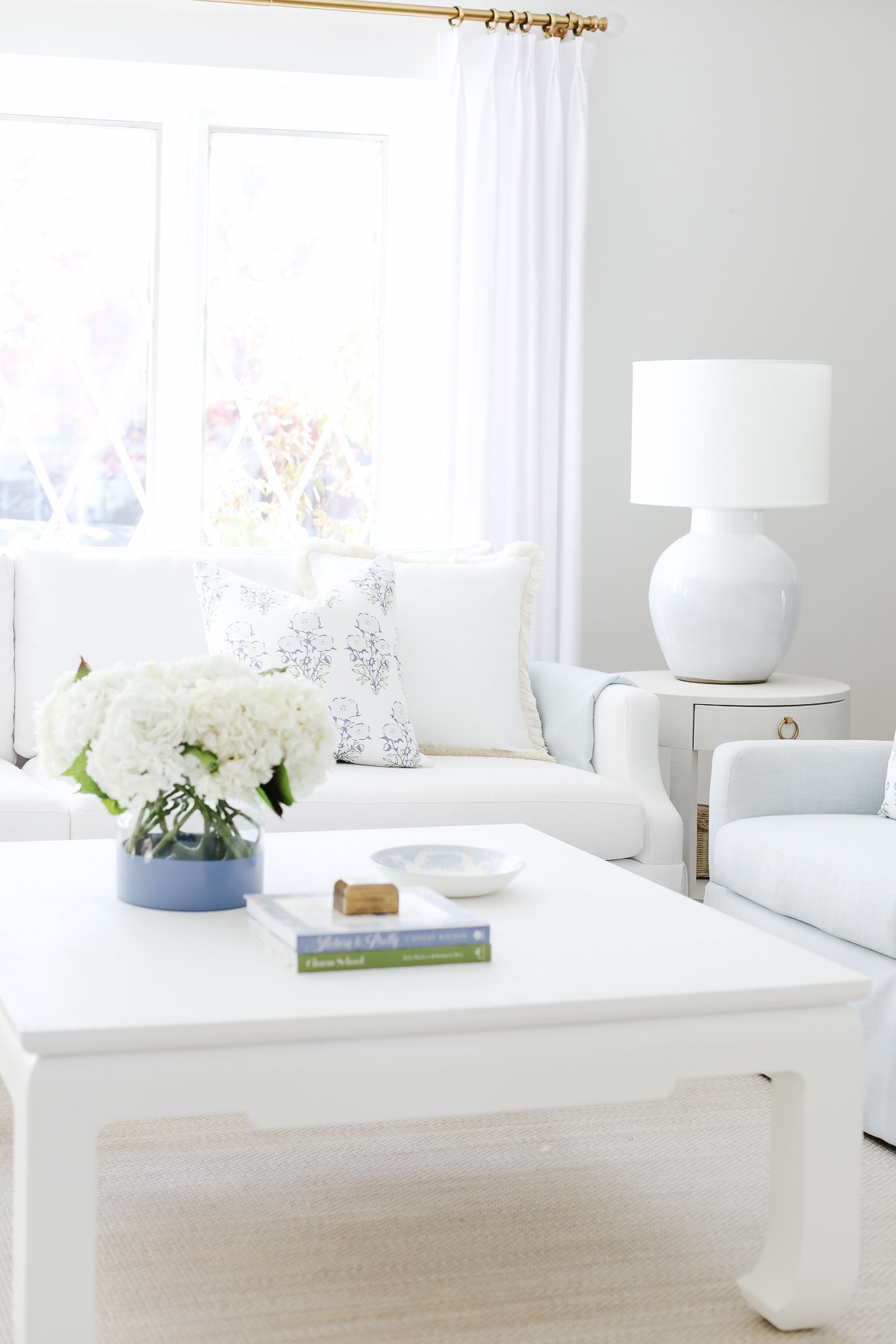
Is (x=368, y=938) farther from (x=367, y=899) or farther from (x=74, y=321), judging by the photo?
(x=74, y=321)

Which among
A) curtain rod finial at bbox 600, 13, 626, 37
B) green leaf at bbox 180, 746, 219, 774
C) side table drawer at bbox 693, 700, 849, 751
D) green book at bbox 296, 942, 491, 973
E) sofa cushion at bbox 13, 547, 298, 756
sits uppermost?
curtain rod finial at bbox 600, 13, 626, 37

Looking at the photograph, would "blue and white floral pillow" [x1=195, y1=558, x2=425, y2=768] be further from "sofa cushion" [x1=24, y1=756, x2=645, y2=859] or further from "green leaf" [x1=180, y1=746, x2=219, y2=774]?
"green leaf" [x1=180, y1=746, x2=219, y2=774]

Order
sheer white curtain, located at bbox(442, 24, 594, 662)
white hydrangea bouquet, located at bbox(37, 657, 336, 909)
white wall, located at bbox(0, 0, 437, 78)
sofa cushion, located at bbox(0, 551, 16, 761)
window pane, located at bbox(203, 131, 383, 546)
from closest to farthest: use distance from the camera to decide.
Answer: white hydrangea bouquet, located at bbox(37, 657, 336, 909)
sofa cushion, located at bbox(0, 551, 16, 761)
white wall, located at bbox(0, 0, 437, 78)
sheer white curtain, located at bbox(442, 24, 594, 662)
window pane, located at bbox(203, 131, 383, 546)

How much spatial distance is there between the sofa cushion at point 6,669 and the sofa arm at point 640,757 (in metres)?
1.24

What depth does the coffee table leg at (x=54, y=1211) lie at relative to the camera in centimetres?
146

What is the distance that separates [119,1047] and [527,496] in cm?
280

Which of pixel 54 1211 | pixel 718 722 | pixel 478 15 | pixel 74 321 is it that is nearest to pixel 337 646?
pixel 718 722

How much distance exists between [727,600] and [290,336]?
1.50 meters

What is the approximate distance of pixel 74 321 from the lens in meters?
4.14

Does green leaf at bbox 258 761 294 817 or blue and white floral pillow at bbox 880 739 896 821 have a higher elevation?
green leaf at bbox 258 761 294 817

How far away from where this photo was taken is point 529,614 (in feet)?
11.4

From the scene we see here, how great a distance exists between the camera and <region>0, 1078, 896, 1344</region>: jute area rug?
5.78 ft

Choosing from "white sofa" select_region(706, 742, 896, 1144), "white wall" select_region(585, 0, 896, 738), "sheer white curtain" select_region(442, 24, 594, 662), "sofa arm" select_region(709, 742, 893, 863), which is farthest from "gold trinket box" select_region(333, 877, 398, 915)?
"white wall" select_region(585, 0, 896, 738)

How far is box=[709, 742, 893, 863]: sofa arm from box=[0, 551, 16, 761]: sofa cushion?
148 centimetres
